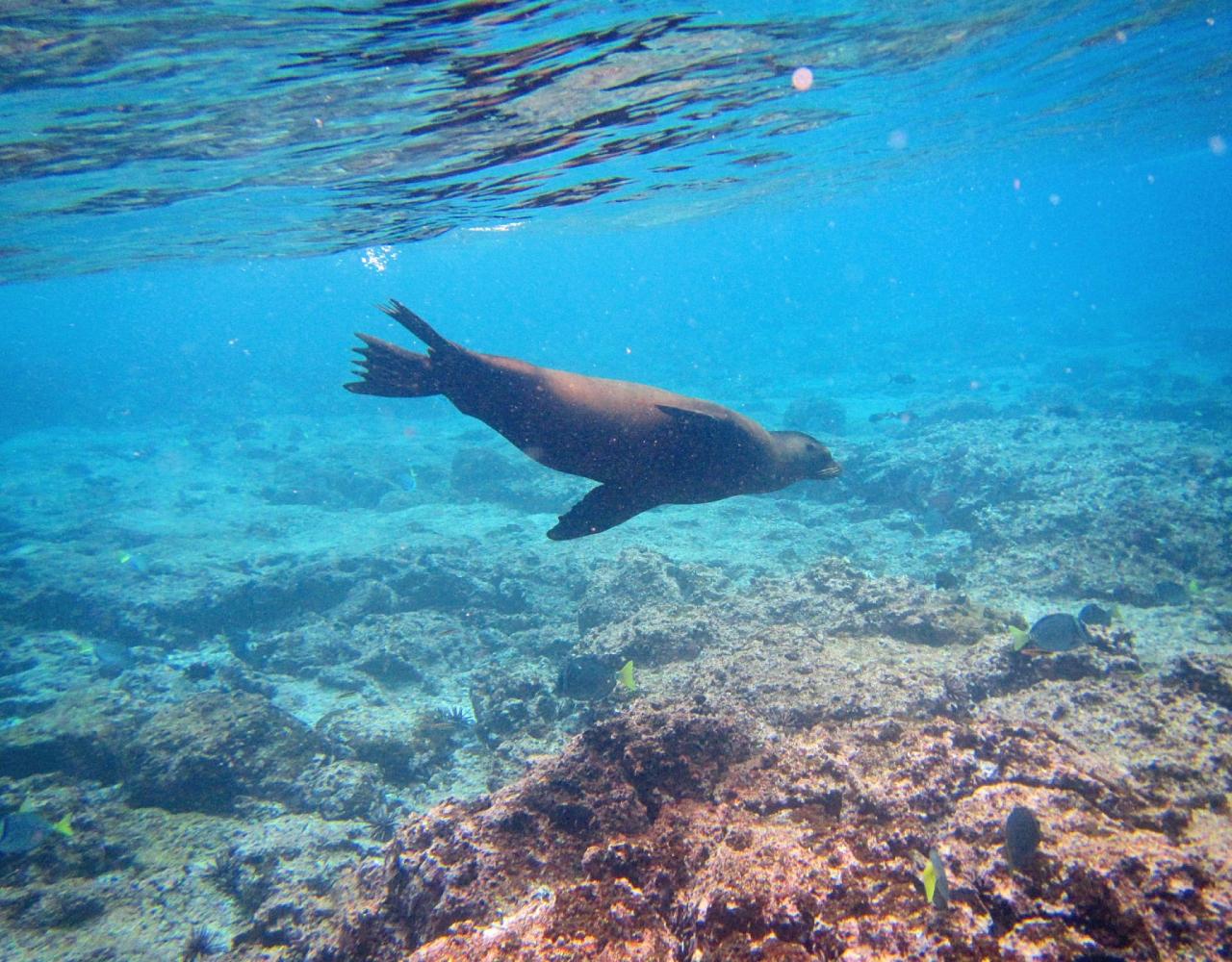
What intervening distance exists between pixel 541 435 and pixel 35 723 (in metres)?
7.65

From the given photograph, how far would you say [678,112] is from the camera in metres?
12.4

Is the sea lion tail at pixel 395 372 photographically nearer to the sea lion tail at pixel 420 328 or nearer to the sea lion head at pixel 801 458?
the sea lion tail at pixel 420 328

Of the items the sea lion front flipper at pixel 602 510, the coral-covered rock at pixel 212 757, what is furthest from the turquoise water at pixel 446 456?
the sea lion front flipper at pixel 602 510

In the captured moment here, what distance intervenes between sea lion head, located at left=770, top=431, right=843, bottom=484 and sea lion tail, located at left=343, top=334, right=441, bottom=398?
10.5 ft

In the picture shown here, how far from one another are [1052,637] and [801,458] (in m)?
2.93

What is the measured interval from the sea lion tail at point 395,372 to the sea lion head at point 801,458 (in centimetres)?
319

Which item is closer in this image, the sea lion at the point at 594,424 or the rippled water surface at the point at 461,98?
the sea lion at the point at 594,424

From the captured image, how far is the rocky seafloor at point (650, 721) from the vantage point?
260cm

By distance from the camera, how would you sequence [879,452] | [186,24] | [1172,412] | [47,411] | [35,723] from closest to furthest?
[186,24], [35,723], [879,452], [1172,412], [47,411]

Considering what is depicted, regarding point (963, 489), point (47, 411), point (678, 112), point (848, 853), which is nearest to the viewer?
point (848, 853)

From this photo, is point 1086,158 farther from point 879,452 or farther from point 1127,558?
point 1127,558

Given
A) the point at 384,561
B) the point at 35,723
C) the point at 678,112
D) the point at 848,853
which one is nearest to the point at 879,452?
the point at 678,112

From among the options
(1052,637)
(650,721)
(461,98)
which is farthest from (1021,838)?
(461,98)

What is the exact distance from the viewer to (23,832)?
567cm
